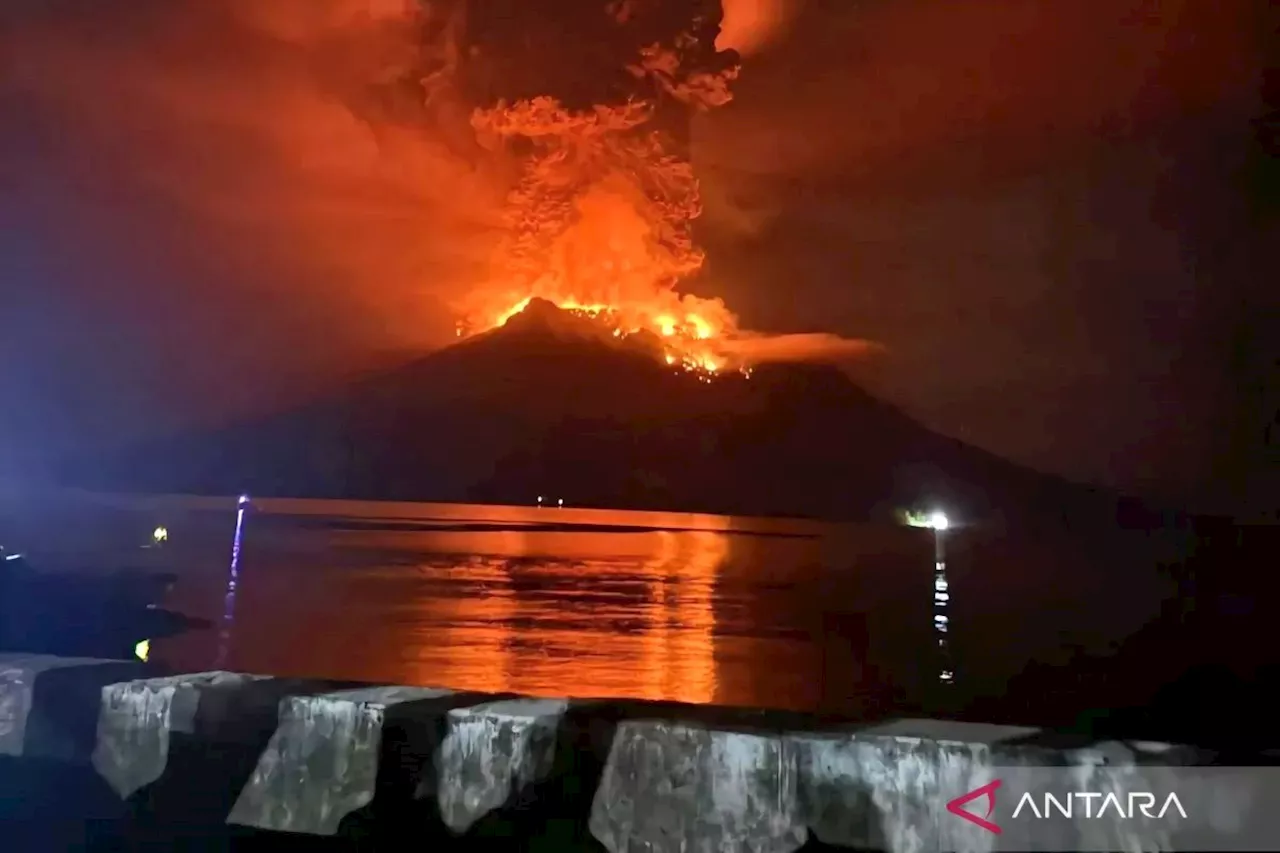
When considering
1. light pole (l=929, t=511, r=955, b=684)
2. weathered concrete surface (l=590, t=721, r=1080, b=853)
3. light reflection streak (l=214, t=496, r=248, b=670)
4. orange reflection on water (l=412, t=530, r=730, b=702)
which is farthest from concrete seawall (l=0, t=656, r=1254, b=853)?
light pole (l=929, t=511, r=955, b=684)

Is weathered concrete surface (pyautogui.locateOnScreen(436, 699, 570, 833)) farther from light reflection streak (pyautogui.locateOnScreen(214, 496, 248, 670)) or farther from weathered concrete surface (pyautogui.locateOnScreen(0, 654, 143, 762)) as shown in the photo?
light reflection streak (pyautogui.locateOnScreen(214, 496, 248, 670))

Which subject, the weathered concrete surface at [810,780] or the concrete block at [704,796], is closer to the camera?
the weathered concrete surface at [810,780]

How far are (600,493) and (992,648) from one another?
312 feet

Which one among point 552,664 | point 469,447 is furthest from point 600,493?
point 552,664

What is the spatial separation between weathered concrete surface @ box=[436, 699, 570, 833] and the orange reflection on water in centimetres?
1084

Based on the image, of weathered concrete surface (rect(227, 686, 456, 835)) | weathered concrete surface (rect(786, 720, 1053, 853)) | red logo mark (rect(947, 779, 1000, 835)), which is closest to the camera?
red logo mark (rect(947, 779, 1000, 835))

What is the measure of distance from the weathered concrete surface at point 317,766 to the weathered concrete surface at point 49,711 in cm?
77

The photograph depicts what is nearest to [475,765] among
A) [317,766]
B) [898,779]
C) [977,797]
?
[317,766]

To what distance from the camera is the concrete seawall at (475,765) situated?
10.3 feet

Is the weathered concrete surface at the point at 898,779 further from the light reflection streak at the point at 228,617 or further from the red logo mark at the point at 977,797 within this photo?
the light reflection streak at the point at 228,617

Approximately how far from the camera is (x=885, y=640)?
2555 centimetres

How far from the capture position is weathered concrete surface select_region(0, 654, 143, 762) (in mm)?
3848

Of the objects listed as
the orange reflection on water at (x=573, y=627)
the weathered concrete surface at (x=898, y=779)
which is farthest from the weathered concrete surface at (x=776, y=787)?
the orange reflection on water at (x=573, y=627)

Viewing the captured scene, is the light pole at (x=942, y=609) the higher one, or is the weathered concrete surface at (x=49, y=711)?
the light pole at (x=942, y=609)
